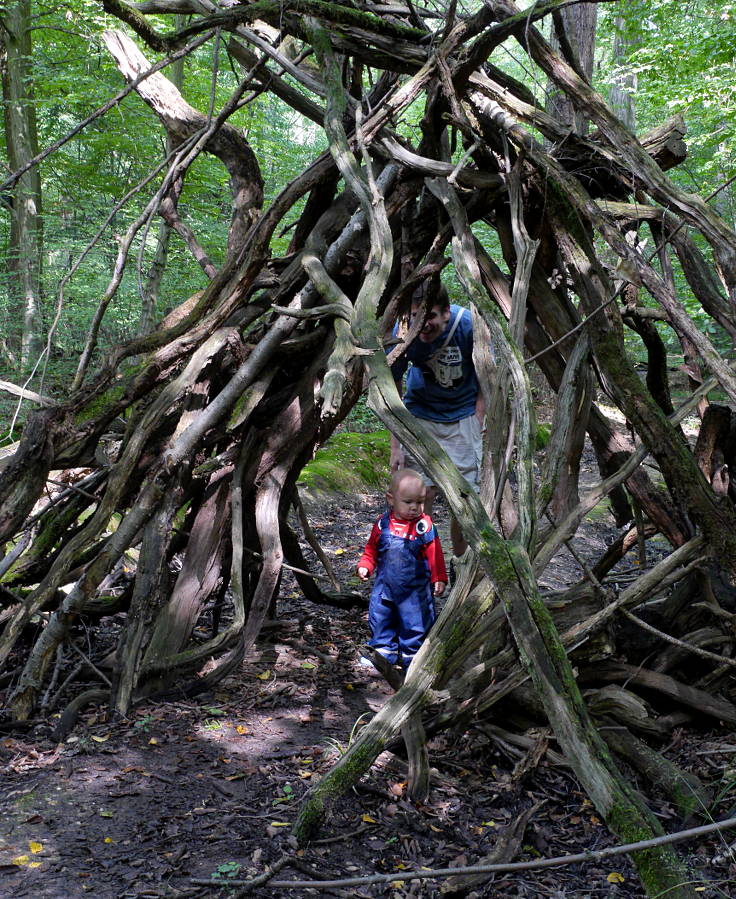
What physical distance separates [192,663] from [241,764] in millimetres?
677

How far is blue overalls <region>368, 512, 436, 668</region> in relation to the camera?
386cm

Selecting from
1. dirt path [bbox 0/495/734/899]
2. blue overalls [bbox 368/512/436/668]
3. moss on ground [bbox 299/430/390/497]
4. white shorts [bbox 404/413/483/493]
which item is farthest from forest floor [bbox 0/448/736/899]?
moss on ground [bbox 299/430/390/497]

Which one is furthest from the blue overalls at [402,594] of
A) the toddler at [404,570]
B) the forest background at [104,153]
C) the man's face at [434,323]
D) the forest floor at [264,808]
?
the forest background at [104,153]

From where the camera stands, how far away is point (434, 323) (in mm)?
4219

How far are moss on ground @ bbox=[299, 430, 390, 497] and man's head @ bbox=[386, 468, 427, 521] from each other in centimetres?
345

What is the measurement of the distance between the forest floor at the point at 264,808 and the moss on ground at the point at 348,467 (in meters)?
3.97

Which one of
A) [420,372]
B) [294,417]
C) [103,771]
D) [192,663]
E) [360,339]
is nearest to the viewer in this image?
[360,339]

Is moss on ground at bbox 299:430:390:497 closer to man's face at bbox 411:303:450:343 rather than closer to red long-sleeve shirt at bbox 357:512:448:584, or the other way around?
man's face at bbox 411:303:450:343

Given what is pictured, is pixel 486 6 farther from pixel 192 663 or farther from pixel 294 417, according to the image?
pixel 192 663

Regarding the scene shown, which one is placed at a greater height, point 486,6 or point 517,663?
point 486,6

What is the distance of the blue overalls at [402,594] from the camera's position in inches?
152

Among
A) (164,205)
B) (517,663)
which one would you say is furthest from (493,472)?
(164,205)

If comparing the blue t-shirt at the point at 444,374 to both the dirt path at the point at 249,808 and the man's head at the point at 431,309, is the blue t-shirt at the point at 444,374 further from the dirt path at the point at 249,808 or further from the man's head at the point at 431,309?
the dirt path at the point at 249,808

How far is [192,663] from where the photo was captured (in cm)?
343
